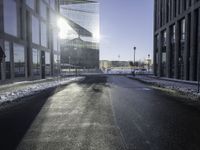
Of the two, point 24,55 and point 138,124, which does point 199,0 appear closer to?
point 24,55

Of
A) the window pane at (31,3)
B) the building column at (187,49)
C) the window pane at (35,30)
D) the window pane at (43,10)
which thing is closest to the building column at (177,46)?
the building column at (187,49)

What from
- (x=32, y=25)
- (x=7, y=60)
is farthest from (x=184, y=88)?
(x=32, y=25)

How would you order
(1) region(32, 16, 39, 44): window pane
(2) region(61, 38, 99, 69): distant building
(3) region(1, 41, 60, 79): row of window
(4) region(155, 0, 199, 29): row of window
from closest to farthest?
1. (3) region(1, 41, 60, 79): row of window
2. (4) region(155, 0, 199, 29): row of window
3. (1) region(32, 16, 39, 44): window pane
4. (2) region(61, 38, 99, 69): distant building

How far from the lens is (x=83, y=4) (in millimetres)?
112812

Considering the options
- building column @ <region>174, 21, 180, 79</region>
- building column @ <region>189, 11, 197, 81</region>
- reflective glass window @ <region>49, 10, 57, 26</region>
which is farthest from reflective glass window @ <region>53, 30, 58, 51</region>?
building column @ <region>189, 11, 197, 81</region>

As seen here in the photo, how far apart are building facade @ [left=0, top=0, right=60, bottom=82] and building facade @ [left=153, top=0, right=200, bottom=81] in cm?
2282

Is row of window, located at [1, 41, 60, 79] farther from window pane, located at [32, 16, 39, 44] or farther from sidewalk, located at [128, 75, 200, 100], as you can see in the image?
sidewalk, located at [128, 75, 200, 100]

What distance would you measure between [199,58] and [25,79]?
24712 mm

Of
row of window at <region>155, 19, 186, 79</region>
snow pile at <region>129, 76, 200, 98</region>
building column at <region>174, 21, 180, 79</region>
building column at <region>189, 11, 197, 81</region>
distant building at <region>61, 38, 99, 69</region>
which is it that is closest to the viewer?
snow pile at <region>129, 76, 200, 98</region>

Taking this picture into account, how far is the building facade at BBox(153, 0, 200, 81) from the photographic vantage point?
32938 millimetres

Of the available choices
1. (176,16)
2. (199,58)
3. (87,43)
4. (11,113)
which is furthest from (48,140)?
(87,43)

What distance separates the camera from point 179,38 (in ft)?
130

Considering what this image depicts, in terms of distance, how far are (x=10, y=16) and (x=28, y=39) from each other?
7454mm

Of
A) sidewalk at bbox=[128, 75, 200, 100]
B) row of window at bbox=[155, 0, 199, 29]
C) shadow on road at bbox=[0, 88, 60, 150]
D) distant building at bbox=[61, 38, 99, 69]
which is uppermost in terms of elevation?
row of window at bbox=[155, 0, 199, 29]
